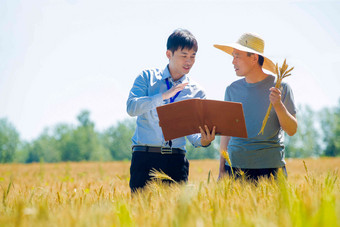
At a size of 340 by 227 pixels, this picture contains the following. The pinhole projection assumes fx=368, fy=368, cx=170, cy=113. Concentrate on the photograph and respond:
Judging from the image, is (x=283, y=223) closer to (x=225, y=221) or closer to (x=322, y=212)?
(x=322, y=212)

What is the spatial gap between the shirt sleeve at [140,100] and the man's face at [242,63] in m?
0.93

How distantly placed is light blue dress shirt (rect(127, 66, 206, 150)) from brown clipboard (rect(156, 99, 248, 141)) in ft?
0.81

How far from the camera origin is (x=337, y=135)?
185 ft

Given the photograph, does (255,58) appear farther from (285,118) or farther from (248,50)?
(285,118)

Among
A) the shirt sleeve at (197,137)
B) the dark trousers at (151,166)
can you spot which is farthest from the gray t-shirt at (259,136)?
the dark trousers at (151,166)

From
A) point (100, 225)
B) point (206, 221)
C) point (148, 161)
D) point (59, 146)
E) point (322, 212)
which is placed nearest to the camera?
point (322, 212)

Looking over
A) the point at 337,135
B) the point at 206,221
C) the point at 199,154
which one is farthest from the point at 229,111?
the point at 199,154

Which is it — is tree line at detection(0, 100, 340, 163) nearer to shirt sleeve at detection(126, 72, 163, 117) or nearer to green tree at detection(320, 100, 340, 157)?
green tree at detection(320, 100, 340, 157)

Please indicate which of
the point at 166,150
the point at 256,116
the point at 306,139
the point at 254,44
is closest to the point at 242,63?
the point at 254,44

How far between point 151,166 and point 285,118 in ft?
4.68

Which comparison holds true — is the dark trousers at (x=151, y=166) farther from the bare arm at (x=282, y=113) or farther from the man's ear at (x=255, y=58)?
the man's ear at (x=255, y=58)

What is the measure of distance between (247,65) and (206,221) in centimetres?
236

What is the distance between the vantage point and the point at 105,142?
277 ft

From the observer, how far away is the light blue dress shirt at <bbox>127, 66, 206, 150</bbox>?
358 centimetres
